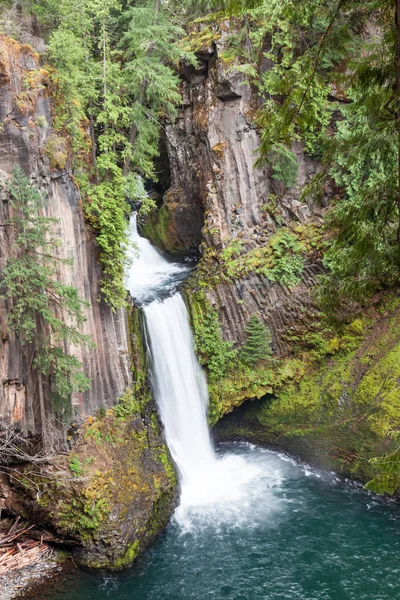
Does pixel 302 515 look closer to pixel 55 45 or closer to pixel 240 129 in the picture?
pixel 240 129

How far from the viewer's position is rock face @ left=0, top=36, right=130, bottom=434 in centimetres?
1031

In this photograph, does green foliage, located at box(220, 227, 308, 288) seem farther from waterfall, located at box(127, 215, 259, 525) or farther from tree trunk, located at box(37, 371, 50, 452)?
tree trunk, located at box(37, 371, 50, 452)

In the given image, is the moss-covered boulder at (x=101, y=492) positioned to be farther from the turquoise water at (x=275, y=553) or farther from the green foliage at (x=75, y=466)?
the turquoise water at (x=275, y=553)

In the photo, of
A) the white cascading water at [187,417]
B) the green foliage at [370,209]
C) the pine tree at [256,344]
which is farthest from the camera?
the pine tree at [256,344]

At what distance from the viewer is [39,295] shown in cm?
990

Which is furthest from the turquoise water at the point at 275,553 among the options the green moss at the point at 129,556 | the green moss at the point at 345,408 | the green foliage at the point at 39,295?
the green foliage at the point at 39,295

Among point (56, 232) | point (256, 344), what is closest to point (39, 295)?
point (56, 232)

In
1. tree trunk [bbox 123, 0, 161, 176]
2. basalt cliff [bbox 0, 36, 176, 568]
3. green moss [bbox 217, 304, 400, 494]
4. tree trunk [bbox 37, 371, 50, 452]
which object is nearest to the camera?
basalt cliff [bbox 0, 36, 176, 568]

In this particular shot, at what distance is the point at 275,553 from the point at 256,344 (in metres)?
6.99

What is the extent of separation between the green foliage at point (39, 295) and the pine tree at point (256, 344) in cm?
688

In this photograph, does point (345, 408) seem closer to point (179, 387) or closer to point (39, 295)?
point (179, 387)

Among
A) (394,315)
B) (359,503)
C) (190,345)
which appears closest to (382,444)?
(359,503)

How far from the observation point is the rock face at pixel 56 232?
33.8 ft

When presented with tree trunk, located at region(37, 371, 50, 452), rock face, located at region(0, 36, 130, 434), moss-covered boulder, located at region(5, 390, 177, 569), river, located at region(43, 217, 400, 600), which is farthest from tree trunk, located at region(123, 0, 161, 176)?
moss-covered boulder, located at region(5, 390, 177, 569)
